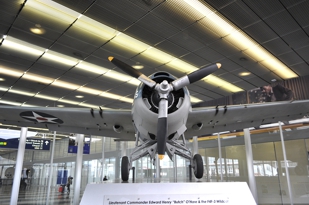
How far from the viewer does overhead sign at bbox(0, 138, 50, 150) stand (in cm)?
1298

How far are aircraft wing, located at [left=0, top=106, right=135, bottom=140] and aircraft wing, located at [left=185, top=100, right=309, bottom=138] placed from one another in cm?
181

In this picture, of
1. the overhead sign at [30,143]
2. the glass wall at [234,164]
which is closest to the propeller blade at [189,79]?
the glass wall at [234,164]

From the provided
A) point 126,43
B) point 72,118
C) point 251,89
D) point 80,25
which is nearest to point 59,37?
point 80,25

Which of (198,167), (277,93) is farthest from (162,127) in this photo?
(277,93)

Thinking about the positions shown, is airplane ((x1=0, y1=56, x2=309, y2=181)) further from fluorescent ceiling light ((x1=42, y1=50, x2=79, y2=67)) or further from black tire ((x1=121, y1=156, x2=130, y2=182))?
fluorescent ceiling light ((x1=42, y1=50, x2=79, y2=67))

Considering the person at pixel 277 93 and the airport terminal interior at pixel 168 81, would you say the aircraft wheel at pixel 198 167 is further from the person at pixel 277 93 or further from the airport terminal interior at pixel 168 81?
the person at pixel 277 93

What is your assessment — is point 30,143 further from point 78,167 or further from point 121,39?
point 121,39

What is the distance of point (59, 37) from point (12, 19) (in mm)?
1305

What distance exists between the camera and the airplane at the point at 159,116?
420cm

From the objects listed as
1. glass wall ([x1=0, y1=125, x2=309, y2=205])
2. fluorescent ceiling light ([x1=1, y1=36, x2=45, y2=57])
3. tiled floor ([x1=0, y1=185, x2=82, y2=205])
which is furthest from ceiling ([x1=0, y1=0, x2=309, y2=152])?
tiled floor ([x1=0, y1=185, x2=82, y2=205])

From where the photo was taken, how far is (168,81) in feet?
14.9

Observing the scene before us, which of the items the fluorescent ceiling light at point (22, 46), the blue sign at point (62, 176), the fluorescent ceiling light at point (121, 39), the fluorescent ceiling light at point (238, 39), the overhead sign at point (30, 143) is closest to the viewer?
the fluorescent ceiling light at point (238, 39)

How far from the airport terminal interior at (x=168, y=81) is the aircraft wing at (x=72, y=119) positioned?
0.03 metres

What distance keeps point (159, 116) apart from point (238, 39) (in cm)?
499
